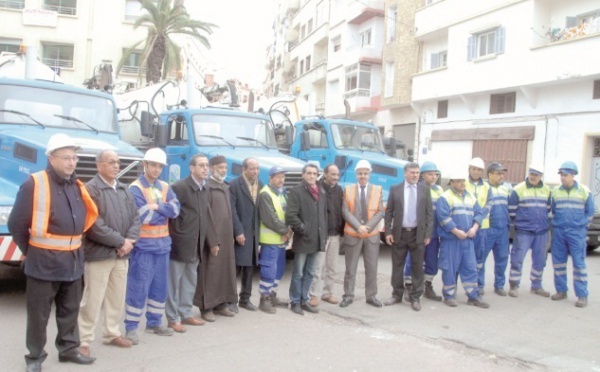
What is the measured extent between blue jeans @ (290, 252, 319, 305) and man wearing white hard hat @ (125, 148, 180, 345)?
69.0 inches

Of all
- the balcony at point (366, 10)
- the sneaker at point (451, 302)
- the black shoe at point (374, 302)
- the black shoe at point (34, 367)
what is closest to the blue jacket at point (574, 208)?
the sneaker at point (451, 302)

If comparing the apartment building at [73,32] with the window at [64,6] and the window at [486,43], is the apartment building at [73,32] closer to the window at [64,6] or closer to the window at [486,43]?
the window at [64,6]

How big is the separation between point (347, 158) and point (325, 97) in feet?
85.9

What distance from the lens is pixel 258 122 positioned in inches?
389

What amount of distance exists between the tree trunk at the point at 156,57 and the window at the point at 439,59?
12.3m

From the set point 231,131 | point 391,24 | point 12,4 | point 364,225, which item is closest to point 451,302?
point 364,225

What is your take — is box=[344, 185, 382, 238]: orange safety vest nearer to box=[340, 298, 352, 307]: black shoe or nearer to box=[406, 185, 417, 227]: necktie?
box=[406, 185, 417, 227]: necktie

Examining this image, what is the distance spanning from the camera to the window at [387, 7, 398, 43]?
95.8ft

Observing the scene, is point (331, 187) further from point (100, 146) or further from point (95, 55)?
point (95, 55)

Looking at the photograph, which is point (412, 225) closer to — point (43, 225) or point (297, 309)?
point (297, 309)

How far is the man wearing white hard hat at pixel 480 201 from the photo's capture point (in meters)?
7.48

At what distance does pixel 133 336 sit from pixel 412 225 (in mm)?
3570

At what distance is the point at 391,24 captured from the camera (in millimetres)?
29625

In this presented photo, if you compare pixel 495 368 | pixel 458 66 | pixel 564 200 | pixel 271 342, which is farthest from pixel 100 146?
pixel 458 66
